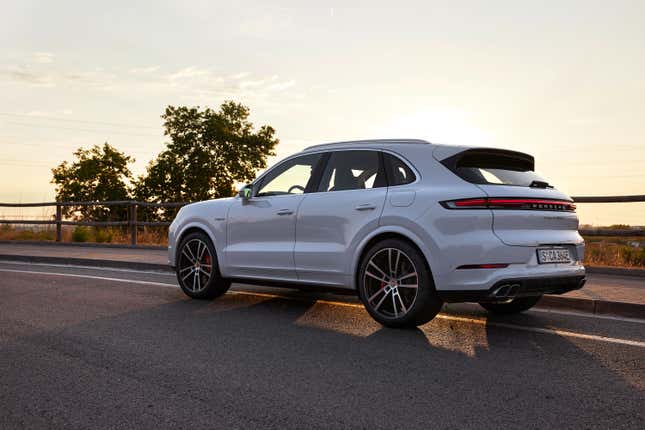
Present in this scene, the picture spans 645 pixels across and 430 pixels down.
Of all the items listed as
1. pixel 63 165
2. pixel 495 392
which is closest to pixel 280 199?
pixel 495 392

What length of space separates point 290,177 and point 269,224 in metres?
0.58

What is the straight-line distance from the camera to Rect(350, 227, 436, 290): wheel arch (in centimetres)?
625

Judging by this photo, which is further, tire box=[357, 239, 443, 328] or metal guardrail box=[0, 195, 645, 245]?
metal guardrail box=[0, 195, 645, 245]

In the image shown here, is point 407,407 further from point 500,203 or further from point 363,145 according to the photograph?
point 363,145

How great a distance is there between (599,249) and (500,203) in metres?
7.71

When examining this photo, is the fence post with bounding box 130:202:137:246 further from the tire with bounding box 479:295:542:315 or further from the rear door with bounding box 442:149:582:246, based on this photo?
the rear door with bounding box 442:149:582:246

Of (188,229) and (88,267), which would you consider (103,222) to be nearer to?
(88,267)

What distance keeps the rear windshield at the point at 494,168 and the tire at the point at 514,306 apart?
4.59ft

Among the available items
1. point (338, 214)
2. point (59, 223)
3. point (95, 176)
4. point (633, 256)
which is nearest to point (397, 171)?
point (338, 214)

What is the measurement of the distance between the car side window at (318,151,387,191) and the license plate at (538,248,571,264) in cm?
159

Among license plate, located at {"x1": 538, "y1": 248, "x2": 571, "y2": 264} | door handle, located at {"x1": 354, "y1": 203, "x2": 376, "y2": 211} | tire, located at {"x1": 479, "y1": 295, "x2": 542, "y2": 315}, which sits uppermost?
door handle, located at {"x1": 354, "y1": 203, "x2": 376, "y2": 211}

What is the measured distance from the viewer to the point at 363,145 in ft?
23.9

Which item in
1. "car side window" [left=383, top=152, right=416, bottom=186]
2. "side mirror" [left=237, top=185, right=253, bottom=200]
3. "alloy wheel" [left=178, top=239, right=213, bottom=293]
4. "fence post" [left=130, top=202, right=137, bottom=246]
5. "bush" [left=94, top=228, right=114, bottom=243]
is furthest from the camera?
"bush" [left=94, top=228, right=114, bottom=243]

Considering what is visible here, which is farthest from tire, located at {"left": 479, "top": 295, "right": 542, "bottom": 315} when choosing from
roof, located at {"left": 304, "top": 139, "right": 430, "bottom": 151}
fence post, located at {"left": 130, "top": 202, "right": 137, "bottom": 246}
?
fence post, located at {"left": 130, "top": 202, "right": 137, "bottom": 246}
